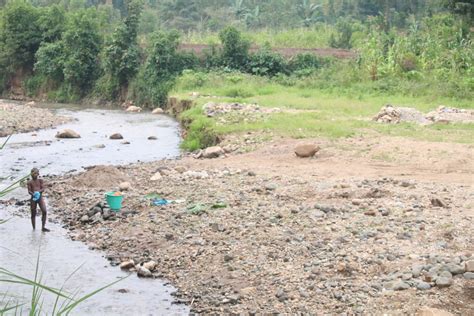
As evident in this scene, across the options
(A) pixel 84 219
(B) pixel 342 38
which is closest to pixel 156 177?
(A) pixel 84 219

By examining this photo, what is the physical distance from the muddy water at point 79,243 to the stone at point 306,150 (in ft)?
14.8

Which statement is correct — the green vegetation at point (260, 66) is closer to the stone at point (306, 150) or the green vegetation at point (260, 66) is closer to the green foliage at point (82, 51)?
the green foliage at point (82, 51)

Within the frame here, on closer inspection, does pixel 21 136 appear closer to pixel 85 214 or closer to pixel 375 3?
pixel 85 214

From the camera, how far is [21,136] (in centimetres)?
2180

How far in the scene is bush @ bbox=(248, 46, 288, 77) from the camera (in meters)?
33.3

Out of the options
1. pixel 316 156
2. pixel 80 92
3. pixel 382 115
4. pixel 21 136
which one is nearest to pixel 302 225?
pixel 316 156

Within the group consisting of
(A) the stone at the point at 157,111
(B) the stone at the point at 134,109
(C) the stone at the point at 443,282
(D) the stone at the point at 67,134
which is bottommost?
(B) the stone at the point at 134,109

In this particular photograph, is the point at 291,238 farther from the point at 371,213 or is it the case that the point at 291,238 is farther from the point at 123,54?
the point at 123,54

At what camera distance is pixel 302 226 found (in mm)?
9578

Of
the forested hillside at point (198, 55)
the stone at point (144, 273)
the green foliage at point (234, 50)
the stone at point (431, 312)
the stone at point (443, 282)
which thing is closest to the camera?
the stone at point (431, 312)

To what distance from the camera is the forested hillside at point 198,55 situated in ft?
88.2

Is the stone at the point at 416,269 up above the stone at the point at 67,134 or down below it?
above

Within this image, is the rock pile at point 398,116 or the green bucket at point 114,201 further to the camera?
the rock pile at point 398,116

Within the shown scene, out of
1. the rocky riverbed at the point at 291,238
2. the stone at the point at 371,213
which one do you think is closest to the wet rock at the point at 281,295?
the rocky riverbed at the point at 291,238
